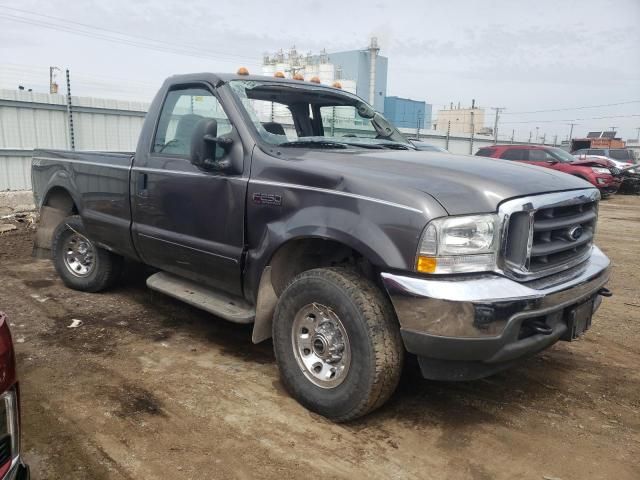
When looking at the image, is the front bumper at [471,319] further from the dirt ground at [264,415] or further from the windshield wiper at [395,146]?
the windshield wiper at [395,146]

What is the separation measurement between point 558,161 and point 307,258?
1536 cm

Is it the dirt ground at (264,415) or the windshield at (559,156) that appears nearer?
the dirt ground at (264,415)

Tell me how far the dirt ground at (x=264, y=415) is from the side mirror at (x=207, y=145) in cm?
143

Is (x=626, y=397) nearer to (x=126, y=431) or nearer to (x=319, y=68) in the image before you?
(x=126, y=431)

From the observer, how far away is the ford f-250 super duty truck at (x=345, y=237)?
103 inches

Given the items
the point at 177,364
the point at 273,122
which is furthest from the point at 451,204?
the point at 177,364

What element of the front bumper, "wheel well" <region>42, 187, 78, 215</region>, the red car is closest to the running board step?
the front bumper

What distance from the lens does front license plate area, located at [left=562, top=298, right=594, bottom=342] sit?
2939mm

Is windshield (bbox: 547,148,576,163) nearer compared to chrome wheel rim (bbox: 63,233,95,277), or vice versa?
chrome wheel rim (bbox: 63,233,95,277)

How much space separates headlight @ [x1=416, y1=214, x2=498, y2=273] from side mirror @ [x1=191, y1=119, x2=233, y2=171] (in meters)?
1.53

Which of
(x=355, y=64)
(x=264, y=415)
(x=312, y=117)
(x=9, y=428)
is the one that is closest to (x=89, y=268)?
(x=312, y=117)

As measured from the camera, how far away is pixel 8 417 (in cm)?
172

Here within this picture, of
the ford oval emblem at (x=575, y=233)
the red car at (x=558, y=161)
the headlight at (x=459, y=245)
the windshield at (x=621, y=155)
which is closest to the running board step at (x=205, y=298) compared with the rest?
the headlight at (x=459, y=245)

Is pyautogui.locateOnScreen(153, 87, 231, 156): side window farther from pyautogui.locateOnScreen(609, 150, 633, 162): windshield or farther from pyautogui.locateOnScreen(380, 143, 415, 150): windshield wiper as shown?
pyautogui.locateOnScreen(609, 150, 633, 162): windshield
